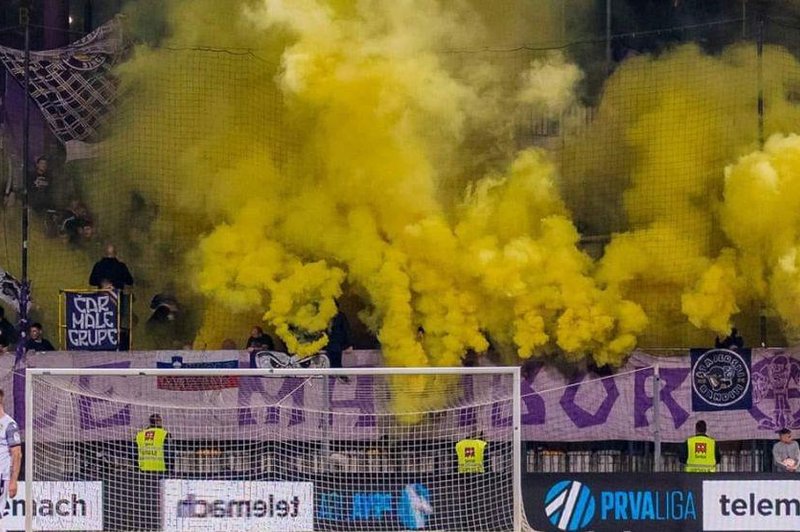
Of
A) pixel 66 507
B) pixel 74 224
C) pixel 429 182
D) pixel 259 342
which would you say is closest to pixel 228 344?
pixel 259 342

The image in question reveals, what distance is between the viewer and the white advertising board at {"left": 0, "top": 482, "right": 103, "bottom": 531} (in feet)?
48.7

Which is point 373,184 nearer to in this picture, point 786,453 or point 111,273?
point 111,273

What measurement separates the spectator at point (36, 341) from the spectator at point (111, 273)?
891mm

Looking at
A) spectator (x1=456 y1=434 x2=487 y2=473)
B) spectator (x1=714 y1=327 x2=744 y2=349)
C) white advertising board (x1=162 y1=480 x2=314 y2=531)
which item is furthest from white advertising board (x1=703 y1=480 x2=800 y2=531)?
white advertising board (x1=162 y1=480 x2=314 y2=531)

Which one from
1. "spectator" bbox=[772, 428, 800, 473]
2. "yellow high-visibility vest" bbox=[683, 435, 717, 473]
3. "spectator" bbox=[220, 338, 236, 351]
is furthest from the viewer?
"spectator" bbox=[220, 338, 236, 351]

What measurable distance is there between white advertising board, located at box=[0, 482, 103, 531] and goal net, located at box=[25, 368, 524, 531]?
0.04 ft

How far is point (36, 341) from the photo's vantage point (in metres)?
17.5

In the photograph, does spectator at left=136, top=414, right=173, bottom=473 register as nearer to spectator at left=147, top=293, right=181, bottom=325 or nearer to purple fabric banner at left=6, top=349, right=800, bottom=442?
purple fabric banner at left=6, top=349, right=800, bottom=442

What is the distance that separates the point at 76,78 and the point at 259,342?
4112 mm

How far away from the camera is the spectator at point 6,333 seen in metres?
17.5

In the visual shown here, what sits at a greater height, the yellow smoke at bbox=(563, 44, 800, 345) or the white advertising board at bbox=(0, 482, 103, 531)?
the yellow smoke at bbox=(563, 44, 800, 345)

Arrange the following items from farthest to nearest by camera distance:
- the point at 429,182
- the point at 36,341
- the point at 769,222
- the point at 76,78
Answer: the point at 76,78 → the point at 429,182 → the point at 36,341 → the point at 769,222

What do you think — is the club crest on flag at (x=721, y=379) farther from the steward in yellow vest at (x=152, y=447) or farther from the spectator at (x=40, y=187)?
the spectator at (x=40, y=187)

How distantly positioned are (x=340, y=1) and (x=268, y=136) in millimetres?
1899
